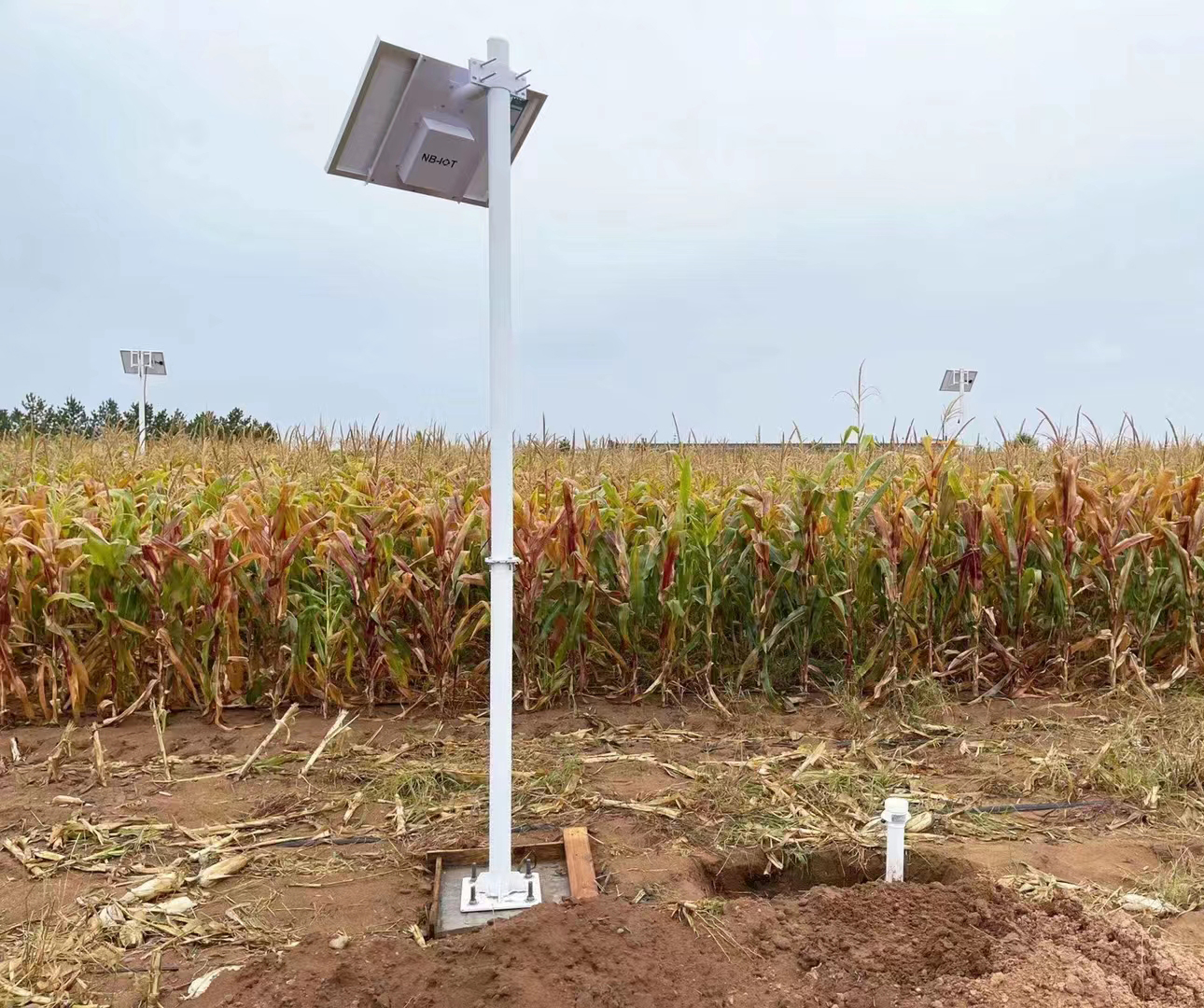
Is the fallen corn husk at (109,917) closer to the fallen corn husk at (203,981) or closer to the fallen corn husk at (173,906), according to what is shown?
the fallen corn husk at (173,906)

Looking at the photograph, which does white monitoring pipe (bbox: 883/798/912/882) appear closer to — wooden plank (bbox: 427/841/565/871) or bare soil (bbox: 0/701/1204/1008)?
bare soil (bbox: 0/701/1204/1008)

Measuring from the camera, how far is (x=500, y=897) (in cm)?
194

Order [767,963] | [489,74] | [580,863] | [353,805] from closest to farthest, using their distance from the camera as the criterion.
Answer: [767,963] < [489,74] < [580,863] < [353,805]

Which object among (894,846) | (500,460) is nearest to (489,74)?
(500,460)

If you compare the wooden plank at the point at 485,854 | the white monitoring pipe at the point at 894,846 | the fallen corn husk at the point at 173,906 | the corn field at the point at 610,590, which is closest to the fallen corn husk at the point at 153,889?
the fallen corn husk at the point at 173,906

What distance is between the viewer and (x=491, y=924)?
69.6 inches

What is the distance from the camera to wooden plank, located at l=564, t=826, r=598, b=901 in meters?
2.00

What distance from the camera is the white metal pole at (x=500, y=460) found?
Result: 5.98 feet

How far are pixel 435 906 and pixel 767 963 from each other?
77cm

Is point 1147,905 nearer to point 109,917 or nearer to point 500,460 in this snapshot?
point 500,460

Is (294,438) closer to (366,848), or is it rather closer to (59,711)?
(59,711)

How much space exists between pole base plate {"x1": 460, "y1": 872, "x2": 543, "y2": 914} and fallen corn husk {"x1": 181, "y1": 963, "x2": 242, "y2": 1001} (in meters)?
0.49

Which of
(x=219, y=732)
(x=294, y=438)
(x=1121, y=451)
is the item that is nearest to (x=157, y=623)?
(x=219, y=732)

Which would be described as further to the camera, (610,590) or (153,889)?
(610,590)
